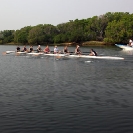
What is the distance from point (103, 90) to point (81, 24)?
123793 mm

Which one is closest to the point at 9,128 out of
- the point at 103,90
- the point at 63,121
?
the point at 63,121

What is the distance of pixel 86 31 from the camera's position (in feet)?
433

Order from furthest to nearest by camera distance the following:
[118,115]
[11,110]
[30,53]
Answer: [30,53] → [11,110] → [118,115]

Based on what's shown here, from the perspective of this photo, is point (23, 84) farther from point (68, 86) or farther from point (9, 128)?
point (9, 128)

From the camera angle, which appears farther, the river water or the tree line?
the tree line

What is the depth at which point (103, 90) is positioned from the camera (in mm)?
17656

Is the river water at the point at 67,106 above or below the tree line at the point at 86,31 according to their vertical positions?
below

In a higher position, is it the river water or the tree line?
the tree line

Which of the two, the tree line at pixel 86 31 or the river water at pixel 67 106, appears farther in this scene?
the tree line at pixel 86 31

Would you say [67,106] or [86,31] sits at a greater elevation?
[86,31]

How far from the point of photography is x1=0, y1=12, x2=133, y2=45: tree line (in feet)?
334

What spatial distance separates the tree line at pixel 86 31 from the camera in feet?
334

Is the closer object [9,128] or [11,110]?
[9,128]

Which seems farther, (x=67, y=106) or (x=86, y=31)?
(x=86, y=31)
